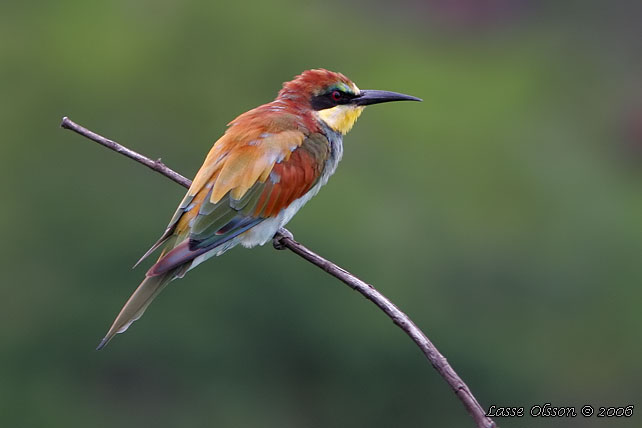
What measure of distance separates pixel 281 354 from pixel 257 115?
14.7 feet

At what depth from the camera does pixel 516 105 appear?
11297mm

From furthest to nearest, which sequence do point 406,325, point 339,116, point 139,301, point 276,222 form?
point 339,116 → point 276,222 → point 139,301 → point 406,325

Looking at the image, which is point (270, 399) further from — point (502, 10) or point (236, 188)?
point (502, 10)

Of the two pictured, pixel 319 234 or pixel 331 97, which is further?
pixel 319 234

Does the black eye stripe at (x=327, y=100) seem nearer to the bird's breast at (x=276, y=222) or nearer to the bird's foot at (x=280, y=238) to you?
the bird's breast at (x=276, y=222)

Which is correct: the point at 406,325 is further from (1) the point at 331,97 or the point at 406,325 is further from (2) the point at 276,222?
(1) the point at 331,97

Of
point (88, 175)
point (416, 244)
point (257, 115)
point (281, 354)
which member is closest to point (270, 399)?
point (281, 354)

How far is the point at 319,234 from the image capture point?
26.9 feet

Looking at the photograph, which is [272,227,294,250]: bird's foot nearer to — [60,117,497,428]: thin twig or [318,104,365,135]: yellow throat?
[60,117,497,428]: thin twig

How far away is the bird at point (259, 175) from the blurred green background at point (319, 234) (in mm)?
3756

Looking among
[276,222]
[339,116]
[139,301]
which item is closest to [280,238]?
[276,222]

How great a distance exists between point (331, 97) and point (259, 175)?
60cm

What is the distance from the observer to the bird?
325cm

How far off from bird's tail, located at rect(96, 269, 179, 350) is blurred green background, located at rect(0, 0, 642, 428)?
4292mm
